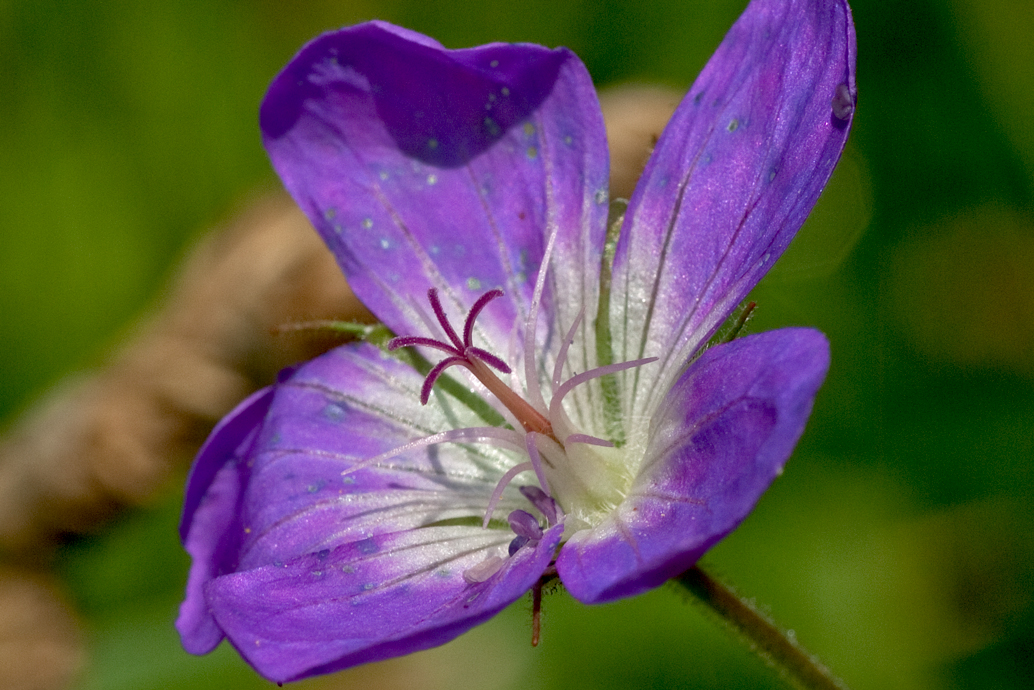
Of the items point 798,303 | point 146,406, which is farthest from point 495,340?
point 146,406

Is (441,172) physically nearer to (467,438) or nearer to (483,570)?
(467,438)

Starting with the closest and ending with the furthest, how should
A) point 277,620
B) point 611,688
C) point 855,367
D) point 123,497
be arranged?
point 277,620, point 611,688, point 855,367, point 123,497

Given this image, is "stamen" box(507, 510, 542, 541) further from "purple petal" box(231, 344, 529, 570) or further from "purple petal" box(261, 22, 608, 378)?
"purple petal" box(261, 22, 608, 378)

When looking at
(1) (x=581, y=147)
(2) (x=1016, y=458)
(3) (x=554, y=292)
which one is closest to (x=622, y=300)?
(3) (x=554, y=292)

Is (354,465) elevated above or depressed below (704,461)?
below

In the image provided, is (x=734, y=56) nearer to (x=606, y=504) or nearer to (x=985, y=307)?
(x=606, y=504)

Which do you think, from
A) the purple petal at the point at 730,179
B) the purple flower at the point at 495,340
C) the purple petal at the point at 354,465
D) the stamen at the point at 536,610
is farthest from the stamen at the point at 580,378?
the stamen at the point at 536,610

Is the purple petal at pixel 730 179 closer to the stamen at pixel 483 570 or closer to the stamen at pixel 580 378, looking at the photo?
the stamen at pixel 580 378
